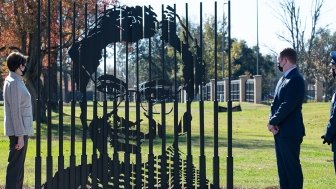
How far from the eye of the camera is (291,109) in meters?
8.13

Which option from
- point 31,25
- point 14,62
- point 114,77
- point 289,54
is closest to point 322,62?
point 31,25

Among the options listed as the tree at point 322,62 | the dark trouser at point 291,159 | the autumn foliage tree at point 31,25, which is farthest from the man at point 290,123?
the tree at point 322,62

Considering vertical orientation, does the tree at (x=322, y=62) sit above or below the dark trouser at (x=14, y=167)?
above

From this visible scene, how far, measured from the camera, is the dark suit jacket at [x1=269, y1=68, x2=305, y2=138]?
814 cm

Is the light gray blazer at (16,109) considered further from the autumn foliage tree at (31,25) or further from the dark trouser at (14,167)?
the autumn foliage tree at (31,25)

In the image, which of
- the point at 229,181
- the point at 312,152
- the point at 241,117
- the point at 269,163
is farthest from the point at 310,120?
the point at 229,181

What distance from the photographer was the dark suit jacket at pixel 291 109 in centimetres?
814

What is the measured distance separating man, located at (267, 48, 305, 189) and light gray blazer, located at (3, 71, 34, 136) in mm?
3102

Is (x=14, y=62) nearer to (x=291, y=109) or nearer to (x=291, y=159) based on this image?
(x=291, y=109)

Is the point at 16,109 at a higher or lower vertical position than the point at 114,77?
lower

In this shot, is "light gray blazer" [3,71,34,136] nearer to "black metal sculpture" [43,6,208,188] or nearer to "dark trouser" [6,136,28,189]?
"dark trouser" [6,136,28,189]

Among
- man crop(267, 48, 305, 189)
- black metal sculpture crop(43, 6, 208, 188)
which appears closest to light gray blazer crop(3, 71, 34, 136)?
black metal sculpture crop(43, 6, 208, 188)

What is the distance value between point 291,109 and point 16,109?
344 cm

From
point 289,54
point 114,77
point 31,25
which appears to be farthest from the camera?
point 31,25
